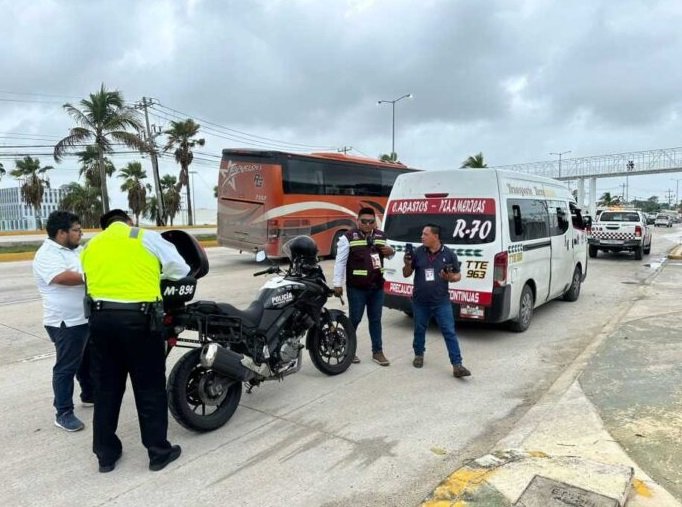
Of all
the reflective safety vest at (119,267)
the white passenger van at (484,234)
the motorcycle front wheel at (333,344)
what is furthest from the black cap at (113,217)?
the white passenger van at (484,234)

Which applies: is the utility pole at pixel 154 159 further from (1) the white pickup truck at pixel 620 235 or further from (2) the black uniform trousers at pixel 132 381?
(2) the black uniform trousers at pixel 132 381

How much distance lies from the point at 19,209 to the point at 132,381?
212 feet

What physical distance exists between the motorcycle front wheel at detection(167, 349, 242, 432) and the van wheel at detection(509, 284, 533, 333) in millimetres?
4286

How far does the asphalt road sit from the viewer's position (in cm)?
330

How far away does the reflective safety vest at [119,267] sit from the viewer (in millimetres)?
3348

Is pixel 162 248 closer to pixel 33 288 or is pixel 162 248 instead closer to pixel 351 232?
pixel 351 232

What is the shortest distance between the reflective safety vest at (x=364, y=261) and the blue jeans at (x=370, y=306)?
8 centimetres

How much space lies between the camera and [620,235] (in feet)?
57.1

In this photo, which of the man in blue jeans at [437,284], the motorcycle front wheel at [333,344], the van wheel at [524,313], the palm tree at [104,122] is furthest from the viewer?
the palm tree at [104,122]

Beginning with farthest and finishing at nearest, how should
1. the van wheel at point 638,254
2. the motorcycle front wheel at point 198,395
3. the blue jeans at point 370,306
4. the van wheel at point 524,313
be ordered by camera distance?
the van wheel at point 638,254, the van wheel at point 524,313, the blue jeans at point 370,306, the motorcycle front wheel at point 198,395

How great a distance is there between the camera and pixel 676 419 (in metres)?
4.07

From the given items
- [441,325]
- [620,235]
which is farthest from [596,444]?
[620,235]

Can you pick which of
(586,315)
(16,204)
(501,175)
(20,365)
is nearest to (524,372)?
(501,175)

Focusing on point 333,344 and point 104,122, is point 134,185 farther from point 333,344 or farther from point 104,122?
point 333,344
